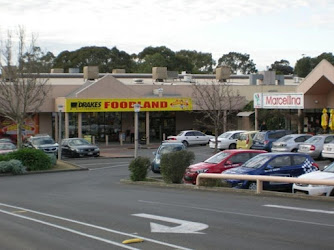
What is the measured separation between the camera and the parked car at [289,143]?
111 ft

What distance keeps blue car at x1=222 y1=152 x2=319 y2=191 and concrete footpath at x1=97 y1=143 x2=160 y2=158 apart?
2116cm

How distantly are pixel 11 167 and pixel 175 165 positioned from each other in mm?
11934

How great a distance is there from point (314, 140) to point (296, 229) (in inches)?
861

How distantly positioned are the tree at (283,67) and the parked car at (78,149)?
94136 millimetres

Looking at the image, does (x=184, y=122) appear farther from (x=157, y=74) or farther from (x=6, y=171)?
(x=6, y=171)

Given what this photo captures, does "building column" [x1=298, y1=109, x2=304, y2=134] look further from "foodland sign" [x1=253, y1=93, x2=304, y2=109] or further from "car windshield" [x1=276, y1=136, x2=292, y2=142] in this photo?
"car windshield" [x1=276, y1=136, x2=292, y2=142]

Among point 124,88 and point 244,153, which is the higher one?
point 124,88

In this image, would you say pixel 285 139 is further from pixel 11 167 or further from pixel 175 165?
pixel 11 167

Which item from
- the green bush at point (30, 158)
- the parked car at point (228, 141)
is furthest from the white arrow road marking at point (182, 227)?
the parked car at point (228, 141)

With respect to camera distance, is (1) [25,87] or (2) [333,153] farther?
(1) [25,87]

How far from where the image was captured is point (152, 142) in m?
53.6

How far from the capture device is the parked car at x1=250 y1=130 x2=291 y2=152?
121 feet

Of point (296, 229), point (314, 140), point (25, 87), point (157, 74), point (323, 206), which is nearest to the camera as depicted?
point (296, 229)

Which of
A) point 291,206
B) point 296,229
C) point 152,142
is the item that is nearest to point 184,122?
point 152,142
